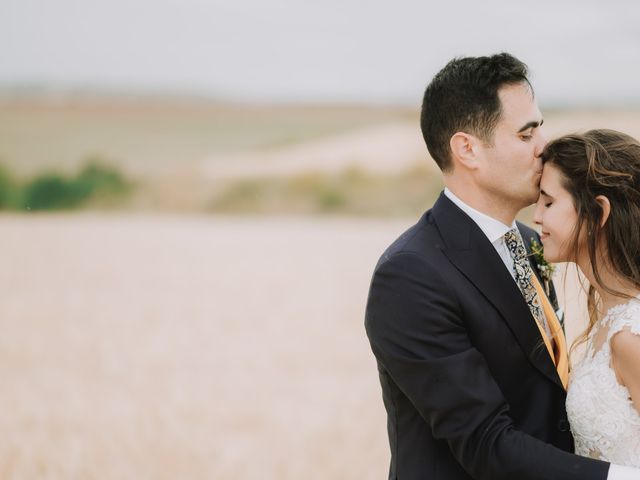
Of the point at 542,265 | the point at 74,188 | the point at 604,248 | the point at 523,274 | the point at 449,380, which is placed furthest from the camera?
the point at 74,188

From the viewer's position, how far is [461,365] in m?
2.45

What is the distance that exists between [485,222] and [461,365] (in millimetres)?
583

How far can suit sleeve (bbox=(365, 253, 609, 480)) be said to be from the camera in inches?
94.6

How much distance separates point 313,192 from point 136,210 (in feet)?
28.6

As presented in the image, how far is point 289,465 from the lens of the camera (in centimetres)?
849

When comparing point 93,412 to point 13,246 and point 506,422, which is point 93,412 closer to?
point 506,422

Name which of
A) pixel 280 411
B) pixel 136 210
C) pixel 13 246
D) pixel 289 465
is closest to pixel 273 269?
pixel 13 246

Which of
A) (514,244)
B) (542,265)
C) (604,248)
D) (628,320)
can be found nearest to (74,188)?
(542,265)

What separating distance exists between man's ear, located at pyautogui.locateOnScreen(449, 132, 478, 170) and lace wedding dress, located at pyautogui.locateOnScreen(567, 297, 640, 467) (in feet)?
2.36

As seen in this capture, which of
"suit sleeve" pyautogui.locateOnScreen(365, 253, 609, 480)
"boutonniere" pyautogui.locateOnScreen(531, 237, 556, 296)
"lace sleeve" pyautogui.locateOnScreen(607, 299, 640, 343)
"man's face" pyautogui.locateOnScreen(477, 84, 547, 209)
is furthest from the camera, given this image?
"boutonniere" pyautogui.locateOnScreen(531, 237, 556, 296)

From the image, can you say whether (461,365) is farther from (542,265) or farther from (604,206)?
(542,265)

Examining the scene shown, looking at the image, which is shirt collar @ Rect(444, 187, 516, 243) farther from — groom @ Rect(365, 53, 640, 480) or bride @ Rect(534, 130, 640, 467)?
bride @ Rect(534, 130, 640, 467)

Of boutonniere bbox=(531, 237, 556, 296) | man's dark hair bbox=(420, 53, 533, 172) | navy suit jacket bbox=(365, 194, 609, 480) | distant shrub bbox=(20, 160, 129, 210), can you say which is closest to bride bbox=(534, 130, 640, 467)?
navy suit jacket bbox=(365, 194, 609, 480)

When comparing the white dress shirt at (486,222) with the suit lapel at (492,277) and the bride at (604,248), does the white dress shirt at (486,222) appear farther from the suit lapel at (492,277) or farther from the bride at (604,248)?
the bride at (604,248)
